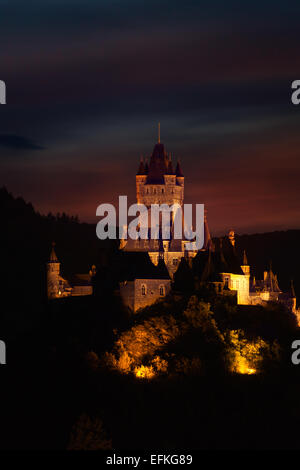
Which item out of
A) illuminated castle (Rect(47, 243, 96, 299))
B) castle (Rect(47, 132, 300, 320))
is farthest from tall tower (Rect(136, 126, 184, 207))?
illuminated castle (Rect(47, 243, 96, 299))

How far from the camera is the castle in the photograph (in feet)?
231

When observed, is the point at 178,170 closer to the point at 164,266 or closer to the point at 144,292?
the point at 164,266

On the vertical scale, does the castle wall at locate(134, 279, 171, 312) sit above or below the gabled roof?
below

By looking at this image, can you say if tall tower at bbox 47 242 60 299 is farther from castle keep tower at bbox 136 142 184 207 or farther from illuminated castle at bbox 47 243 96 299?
A: castle keep tower at bbox 136 142 184 207

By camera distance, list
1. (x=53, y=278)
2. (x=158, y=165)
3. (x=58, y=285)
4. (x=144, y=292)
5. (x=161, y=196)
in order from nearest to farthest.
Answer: (x=144, y=292) < (x=58, y=285) < (x=53, y=278) < (x=161, y=196) < (x=158, y=165)

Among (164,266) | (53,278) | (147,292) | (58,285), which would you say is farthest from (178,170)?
(147,292)

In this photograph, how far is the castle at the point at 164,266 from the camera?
7031cm

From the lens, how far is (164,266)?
71.4 meters

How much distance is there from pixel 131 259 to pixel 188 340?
7.99m

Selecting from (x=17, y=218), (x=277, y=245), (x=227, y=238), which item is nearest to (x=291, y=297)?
(x=227, y=238)

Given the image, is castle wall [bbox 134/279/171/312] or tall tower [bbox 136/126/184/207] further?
tall tower [bbox 136/126/184/207]

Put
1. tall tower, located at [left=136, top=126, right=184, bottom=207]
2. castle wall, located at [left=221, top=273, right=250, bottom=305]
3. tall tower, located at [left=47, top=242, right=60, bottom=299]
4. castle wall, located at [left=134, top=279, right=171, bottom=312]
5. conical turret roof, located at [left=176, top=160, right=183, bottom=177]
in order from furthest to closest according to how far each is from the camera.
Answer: conical turret roof, located at [left=176, top=160, right=183, bottom=177]
tall tower, located at [left=136, top=126, right=184, bottom=207]
tall tower, located at [left=47, top=242, right=60, bottom=299]
castle wall, located at [left=221, top=273, right=250, bottom=305]
castle wall, located at [left=134, top=279, right=171, bottom=312]

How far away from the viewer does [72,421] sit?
71.7 m

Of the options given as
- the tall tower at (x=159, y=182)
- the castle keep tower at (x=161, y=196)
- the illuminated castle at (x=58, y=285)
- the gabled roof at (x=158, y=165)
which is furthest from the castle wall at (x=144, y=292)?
the gabled roof at (x=158, y=165)
